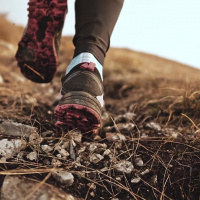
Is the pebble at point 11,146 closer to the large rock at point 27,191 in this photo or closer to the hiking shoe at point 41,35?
the large rock at point 27,191

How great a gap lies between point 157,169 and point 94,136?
310 mm

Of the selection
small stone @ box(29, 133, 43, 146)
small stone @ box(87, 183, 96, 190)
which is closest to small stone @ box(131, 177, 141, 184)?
small stone @ box(87, 183, 96, 190)

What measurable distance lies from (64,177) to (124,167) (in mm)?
234

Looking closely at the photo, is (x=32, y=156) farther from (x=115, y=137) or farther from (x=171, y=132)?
(x=171, y=132)

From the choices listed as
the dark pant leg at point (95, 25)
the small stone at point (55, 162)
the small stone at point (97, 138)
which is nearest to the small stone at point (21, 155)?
the small stone at point (55, 162)

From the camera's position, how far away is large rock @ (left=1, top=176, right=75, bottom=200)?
632 mm

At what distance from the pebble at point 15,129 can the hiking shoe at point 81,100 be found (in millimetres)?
128

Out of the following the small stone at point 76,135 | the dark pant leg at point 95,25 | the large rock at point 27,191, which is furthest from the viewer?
the dark pant leg at point 95,25

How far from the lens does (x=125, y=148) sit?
3.24 ft

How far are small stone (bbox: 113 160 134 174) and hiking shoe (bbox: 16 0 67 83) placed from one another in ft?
2.45

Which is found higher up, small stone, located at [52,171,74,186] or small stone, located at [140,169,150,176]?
small stone, located at [140,169,150,176]

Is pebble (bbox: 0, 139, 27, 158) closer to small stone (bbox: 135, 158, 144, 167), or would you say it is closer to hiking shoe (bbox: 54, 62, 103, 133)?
hiking shoe (bbox: 54, 62, 103, 133)

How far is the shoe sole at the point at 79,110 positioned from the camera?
0.91m

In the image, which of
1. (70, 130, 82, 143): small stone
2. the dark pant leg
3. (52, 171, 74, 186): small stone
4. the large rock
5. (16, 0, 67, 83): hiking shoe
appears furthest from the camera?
(16, 0, 67, 83): hiking shoe
